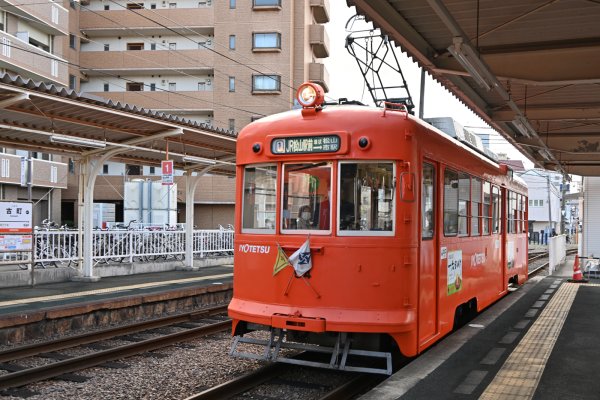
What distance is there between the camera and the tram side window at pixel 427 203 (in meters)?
6.33

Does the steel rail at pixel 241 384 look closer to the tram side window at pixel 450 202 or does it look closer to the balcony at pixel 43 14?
the tram side window at pixel 450 202

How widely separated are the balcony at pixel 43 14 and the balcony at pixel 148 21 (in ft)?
27.3

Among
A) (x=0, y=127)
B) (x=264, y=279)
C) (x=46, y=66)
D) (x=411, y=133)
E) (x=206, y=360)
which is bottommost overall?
(x=206, y=360)

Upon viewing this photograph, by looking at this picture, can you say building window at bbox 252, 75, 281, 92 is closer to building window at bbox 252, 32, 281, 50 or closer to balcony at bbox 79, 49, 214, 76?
building window at bbox 252, 32, 281, 50

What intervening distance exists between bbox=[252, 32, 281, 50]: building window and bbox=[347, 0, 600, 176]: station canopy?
26.0 meters

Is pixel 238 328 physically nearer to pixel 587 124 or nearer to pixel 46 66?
pixel 587 124

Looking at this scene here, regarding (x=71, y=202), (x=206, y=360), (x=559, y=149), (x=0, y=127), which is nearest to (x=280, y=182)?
(x=206, y=360)

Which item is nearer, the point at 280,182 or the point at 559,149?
the point at 280,182

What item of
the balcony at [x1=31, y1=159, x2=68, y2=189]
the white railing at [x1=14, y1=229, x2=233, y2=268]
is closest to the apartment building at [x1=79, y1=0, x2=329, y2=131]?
the balcony at [x1=31, y1=159, x2=68, y2=189]

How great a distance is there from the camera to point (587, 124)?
1167cm

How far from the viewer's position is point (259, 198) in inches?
257

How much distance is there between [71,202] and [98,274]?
25507mm

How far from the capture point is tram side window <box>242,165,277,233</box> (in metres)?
6.40

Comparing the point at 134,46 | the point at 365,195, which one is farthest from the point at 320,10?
the point at 365,195
